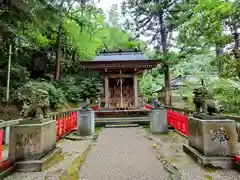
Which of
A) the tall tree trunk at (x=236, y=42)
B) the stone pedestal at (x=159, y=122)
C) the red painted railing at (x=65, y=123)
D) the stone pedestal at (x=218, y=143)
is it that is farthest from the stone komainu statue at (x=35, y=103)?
the tall tree trunk at (x=236, y=42)

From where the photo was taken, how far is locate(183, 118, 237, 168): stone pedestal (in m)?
3.12

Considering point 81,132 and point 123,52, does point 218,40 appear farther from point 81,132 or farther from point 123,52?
point 123,52

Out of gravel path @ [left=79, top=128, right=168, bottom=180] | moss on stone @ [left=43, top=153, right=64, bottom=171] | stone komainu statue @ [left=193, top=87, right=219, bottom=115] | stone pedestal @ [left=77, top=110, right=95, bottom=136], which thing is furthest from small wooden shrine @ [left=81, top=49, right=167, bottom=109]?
moss on stone @ [left=43, top=153, right=64, bottom=171]

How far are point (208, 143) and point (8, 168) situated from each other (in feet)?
13.1

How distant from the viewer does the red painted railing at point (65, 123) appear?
5.86m

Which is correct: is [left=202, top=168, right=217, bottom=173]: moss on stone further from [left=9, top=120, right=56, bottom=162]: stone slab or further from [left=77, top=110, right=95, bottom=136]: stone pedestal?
[left=77, top=110, right=95, bottom=136]: stone pedestal

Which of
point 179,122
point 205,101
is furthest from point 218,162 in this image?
point 179,122

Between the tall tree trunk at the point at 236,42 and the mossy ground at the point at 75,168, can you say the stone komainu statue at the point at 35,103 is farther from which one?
the tall tree trunk at the point at 236,42

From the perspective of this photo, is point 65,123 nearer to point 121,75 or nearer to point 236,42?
point 121,75

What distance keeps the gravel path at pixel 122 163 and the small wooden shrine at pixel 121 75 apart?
6.25 meters

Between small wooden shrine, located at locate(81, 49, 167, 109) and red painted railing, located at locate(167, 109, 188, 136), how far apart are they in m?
3.60

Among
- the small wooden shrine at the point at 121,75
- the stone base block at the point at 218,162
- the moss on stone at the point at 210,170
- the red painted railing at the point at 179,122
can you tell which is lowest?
the moss on stone at the point at 210,170

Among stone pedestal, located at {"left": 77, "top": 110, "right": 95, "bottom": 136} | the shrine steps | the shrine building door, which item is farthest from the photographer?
the shrine building door

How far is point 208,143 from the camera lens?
10.6ft
